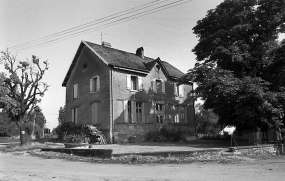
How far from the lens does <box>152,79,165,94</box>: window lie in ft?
87.3

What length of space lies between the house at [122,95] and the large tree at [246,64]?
182 inches

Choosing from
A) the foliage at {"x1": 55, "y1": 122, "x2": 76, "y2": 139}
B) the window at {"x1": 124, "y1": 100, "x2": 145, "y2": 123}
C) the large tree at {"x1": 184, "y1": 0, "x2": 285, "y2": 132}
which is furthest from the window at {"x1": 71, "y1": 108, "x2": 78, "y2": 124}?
the large tree at {"x1": 184, "y1": 0, "x2": 285, "y2": 132}

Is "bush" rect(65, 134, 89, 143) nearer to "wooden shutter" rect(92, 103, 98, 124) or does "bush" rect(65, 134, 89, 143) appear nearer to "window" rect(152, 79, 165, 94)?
"wooden shutter" rect(92, 103, 98, 124)

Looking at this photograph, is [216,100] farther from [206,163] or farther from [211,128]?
[211,128]

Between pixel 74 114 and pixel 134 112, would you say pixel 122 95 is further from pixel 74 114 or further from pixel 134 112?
pixel 74 114

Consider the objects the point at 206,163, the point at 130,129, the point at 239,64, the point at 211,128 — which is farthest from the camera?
the point at 211,128

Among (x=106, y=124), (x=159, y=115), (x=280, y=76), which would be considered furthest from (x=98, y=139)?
(x=280, y=76)

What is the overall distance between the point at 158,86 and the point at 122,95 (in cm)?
507

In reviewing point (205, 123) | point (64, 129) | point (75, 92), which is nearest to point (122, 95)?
point (64, 129)

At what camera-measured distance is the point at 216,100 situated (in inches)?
731

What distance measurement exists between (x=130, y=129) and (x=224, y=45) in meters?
10.6

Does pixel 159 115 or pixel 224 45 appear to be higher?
pixel 224 45

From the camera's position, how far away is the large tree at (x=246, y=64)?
16797mm

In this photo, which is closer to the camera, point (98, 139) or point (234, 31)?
point (234, 31)
